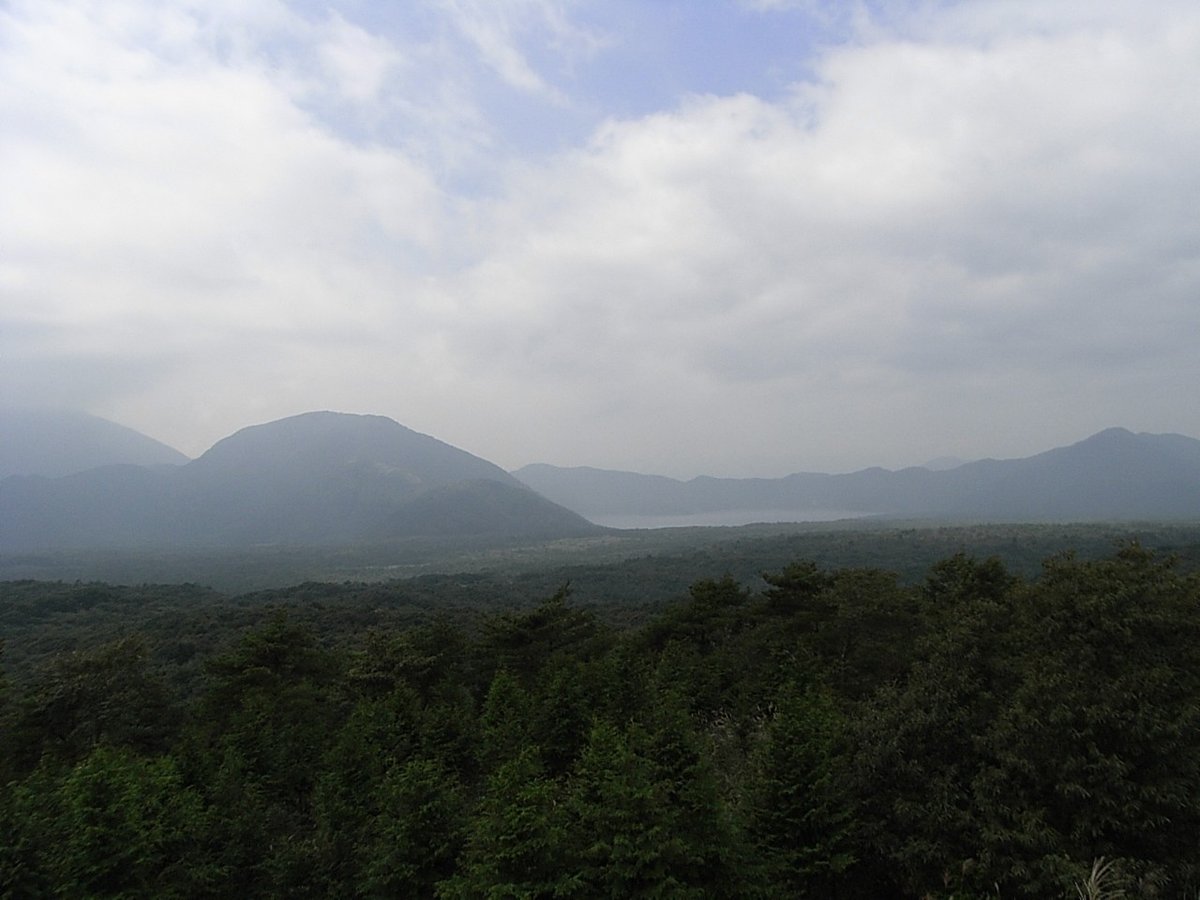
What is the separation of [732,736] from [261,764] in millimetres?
11532

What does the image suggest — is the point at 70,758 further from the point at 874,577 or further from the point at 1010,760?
the point at 874,577

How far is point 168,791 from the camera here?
12.0 metres

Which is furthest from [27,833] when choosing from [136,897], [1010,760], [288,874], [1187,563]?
[1187,563]

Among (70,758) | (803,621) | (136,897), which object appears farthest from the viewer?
(803,621)

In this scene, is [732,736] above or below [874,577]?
below

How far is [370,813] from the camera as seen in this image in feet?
41.5

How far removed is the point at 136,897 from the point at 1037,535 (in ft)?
370

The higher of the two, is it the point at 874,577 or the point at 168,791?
the point at 874,577

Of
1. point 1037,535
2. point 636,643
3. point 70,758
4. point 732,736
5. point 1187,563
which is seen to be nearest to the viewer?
point 732,736

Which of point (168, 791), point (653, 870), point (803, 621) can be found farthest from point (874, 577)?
point (168, 791)

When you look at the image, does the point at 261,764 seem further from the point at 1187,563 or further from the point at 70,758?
the point at 1187,563

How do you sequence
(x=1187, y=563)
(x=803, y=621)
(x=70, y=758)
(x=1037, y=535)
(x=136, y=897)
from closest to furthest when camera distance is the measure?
(x=136, y=897), (x=70, y=758), (x=803, y=621), (x=1187, y=563), (x=1037, y=535)

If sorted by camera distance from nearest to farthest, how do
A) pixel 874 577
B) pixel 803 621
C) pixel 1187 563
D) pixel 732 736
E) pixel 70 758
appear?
pixel 732 736 < pixel 70 758 < pixel 874 577 < pixel 803 621 < pixel 1187 563

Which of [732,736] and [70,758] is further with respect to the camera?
[70,758]
